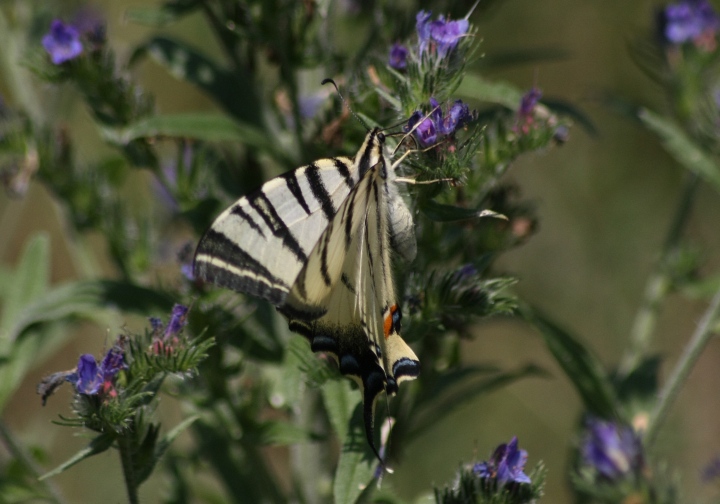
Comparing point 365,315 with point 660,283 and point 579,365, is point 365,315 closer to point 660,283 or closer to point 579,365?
point 579,365

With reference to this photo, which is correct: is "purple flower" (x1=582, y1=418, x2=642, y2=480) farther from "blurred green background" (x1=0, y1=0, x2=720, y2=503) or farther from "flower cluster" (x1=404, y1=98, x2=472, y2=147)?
"blurred green background" (x1=0, y1=0, x2=720, y2=503)

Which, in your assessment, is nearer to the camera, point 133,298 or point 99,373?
point 99,373

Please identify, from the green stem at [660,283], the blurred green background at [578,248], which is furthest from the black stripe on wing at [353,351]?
the blurred green background at [578,248]

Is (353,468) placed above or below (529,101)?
below

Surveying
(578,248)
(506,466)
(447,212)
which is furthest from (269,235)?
(578,248)

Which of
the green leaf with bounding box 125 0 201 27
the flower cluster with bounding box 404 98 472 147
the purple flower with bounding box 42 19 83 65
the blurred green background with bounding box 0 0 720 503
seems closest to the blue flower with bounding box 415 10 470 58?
the flower cluster with bounding box 404 98 472 147
